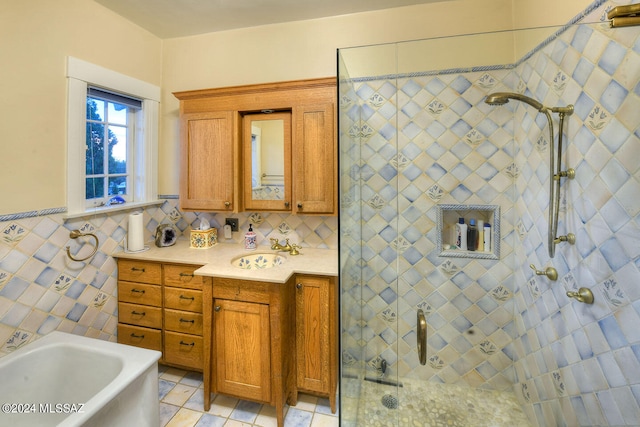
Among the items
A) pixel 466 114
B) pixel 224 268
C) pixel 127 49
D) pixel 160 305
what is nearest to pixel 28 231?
pixel 160 305

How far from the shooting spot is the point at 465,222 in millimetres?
1598

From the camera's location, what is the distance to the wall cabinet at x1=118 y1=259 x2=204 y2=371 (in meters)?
1.73

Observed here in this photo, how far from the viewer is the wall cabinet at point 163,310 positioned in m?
1.73

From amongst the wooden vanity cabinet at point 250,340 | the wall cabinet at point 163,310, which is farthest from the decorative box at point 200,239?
the wooden vanity cabinet at point 250,340

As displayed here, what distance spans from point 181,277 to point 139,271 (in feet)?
1.16

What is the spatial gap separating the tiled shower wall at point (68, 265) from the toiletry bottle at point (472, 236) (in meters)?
0.89

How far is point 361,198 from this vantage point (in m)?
1.56

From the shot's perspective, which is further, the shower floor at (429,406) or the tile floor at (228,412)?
the tile floor at (228,412)

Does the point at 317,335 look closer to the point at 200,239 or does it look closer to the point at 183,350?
the point at 183,350

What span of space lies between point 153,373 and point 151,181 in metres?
1.50

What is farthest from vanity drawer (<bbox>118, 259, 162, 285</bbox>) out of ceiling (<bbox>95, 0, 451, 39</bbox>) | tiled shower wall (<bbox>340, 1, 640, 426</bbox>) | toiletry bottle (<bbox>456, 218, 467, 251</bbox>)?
toiletry bottle (<bbox>456, 218, 467, 251</bbox>)

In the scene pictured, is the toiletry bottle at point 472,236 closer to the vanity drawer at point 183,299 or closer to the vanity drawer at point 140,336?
the vanity drawer at point 183,299

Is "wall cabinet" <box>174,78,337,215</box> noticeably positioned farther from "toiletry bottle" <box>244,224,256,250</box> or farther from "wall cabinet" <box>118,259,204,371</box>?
"wall cabinet" <box>118,259,204,371</box>

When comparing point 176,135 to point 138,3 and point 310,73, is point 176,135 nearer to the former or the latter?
point 138,3
